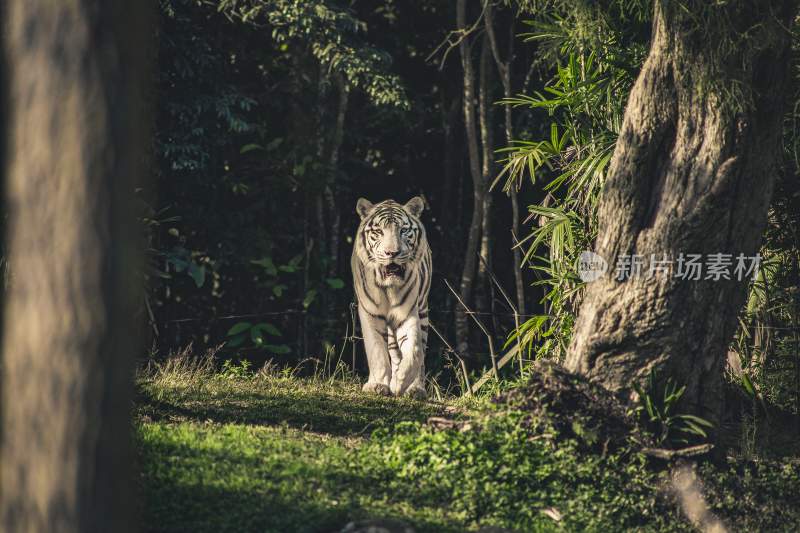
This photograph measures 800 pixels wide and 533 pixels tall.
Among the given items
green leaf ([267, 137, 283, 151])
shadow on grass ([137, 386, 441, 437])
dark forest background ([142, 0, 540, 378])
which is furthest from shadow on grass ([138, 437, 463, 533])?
green leaf ([267, 137, 283, 151])

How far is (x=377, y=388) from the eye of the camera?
7629 mm

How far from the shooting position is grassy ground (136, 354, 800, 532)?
462cm

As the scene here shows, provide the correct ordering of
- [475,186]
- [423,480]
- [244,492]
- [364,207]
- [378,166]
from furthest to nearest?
1. [378,166]
2. [475,186]
3. [364,207]
4. [423,480]
5. [244,492]

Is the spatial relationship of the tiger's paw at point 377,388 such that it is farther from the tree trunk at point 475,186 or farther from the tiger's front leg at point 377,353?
the tree trunk at point 475,186

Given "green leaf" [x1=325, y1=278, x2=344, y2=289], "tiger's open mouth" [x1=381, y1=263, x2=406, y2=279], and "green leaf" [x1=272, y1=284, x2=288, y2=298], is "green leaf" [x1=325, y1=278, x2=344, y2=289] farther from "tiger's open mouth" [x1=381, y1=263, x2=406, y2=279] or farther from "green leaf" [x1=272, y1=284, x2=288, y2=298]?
"tiger's open mouth" [x1=381, y1=263, x2=406, y2=279]

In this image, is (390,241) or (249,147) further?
(249,147)

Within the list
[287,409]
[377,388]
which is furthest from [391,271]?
[287,409]

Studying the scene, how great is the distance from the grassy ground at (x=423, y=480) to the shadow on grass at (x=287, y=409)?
0.06m

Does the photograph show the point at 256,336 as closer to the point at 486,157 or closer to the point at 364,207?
the point at 364,207

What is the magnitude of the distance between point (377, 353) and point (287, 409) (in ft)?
3.94

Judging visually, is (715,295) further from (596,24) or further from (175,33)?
(175,33)

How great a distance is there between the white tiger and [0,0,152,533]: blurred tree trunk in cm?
425

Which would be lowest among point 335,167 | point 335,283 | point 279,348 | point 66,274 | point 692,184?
point 279,348

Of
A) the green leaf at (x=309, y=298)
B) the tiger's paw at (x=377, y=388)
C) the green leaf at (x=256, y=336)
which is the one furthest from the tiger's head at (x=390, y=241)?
the green leaf at (x=256, y=336)
